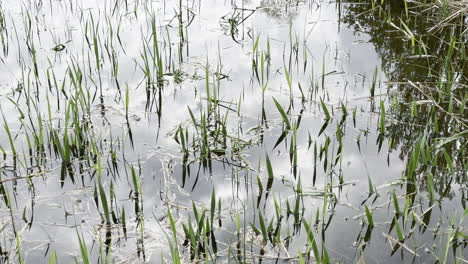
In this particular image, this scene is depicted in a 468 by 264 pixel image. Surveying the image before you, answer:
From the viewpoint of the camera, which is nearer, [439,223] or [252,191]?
[439,223]

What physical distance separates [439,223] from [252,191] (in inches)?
32.1

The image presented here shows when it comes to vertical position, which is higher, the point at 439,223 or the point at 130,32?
the point at 130,32

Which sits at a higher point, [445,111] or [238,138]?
[445,111]

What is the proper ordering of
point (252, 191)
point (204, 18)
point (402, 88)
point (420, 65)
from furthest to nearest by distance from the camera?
point (204, 18)
point (420, 65)
point (402, 88)
point (252, 191)

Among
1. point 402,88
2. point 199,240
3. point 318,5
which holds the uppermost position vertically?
point 318,5

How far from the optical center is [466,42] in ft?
14.1

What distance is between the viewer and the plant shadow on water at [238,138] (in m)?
2.62

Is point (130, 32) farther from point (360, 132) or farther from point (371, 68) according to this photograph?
point (360, 132)

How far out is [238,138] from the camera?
11.0 ft

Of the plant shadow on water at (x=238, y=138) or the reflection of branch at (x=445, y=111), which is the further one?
the reflection of branch at (x=445, y=111)

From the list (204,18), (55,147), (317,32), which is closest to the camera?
(55,147)

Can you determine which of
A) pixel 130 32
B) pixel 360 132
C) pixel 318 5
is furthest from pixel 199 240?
pixel 318 5

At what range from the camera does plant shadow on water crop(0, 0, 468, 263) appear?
2.62 meters

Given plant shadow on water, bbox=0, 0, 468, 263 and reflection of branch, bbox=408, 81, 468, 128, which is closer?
plant shadow on water, bbox=0, 0, 468, 263
